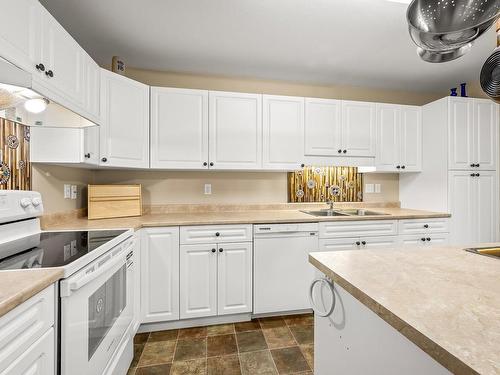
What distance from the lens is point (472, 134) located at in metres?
2.76

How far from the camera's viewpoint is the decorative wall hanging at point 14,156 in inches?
58.7

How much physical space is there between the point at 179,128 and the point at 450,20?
206 cm

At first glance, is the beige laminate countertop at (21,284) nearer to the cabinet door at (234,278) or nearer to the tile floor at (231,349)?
the tile floor at (231,349)

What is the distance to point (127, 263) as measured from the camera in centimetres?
168

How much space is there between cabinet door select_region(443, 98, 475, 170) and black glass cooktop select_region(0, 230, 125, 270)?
10.7ft

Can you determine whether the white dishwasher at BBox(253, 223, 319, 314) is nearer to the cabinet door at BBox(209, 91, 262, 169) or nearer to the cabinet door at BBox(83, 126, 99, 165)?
the cabinet door at BBox(209, 91, 262, 169)

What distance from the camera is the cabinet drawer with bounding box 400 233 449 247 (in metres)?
2.57

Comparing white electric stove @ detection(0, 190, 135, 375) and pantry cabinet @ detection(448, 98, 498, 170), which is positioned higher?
pantry cabinet @ detection(448, 98, 498, 170)

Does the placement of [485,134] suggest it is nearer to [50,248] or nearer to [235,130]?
[235,130]

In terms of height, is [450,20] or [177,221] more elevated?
[450,20]

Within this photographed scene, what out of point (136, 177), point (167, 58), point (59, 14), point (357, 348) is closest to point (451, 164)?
point (357, 348)

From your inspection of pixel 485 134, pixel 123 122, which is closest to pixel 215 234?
pixel 123 122

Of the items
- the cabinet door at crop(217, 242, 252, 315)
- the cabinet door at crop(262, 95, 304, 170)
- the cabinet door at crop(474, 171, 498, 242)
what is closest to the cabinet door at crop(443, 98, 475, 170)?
the cabinet door at crop(474, 171, 498, 242)

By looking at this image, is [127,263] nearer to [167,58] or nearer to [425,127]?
[167,58]
